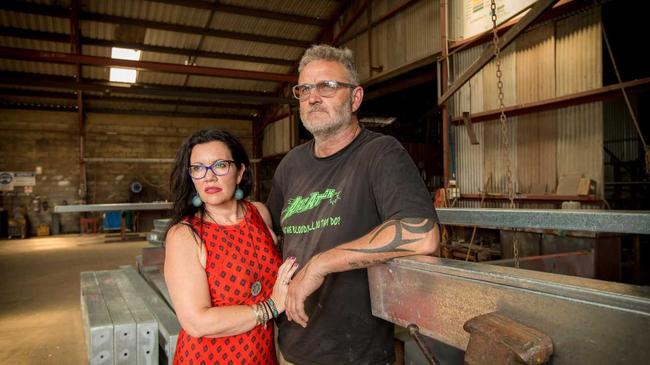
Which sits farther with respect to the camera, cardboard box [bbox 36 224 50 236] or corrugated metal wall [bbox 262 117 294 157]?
corrugated metal wall [bbox 262 117 294 157]

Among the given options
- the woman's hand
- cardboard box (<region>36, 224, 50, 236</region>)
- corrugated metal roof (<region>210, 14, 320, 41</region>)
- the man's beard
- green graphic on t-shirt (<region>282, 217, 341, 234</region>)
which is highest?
corrugated metal roof (<region>210, 14, 320, 41</region>)

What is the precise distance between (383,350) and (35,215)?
52.1ft

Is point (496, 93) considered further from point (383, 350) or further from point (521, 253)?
point (383, 350)

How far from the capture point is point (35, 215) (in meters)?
13.6

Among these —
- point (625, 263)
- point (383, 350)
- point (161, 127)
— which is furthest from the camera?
point (161, 127)

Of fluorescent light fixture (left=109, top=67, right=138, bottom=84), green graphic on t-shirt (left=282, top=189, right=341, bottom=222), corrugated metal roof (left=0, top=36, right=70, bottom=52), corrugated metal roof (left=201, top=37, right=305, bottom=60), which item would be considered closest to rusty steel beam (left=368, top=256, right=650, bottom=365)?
green graphic on t-shirt (left=282, top=189, right=341, bottom=222)

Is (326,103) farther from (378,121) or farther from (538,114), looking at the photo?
(378,121)

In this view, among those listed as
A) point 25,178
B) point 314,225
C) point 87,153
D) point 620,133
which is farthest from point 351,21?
point 25,178

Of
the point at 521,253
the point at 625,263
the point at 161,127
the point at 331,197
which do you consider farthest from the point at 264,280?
the point at 161,127

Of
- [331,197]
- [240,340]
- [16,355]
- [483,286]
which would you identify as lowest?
[16,355]

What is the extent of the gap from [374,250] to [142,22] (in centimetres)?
1178

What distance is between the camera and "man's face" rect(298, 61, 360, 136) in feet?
5.67

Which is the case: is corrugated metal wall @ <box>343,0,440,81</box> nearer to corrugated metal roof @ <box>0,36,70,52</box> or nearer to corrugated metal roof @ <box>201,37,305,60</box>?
corrugated metal roof @ <box>201,37,305,60</box>

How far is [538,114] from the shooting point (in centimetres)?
630
